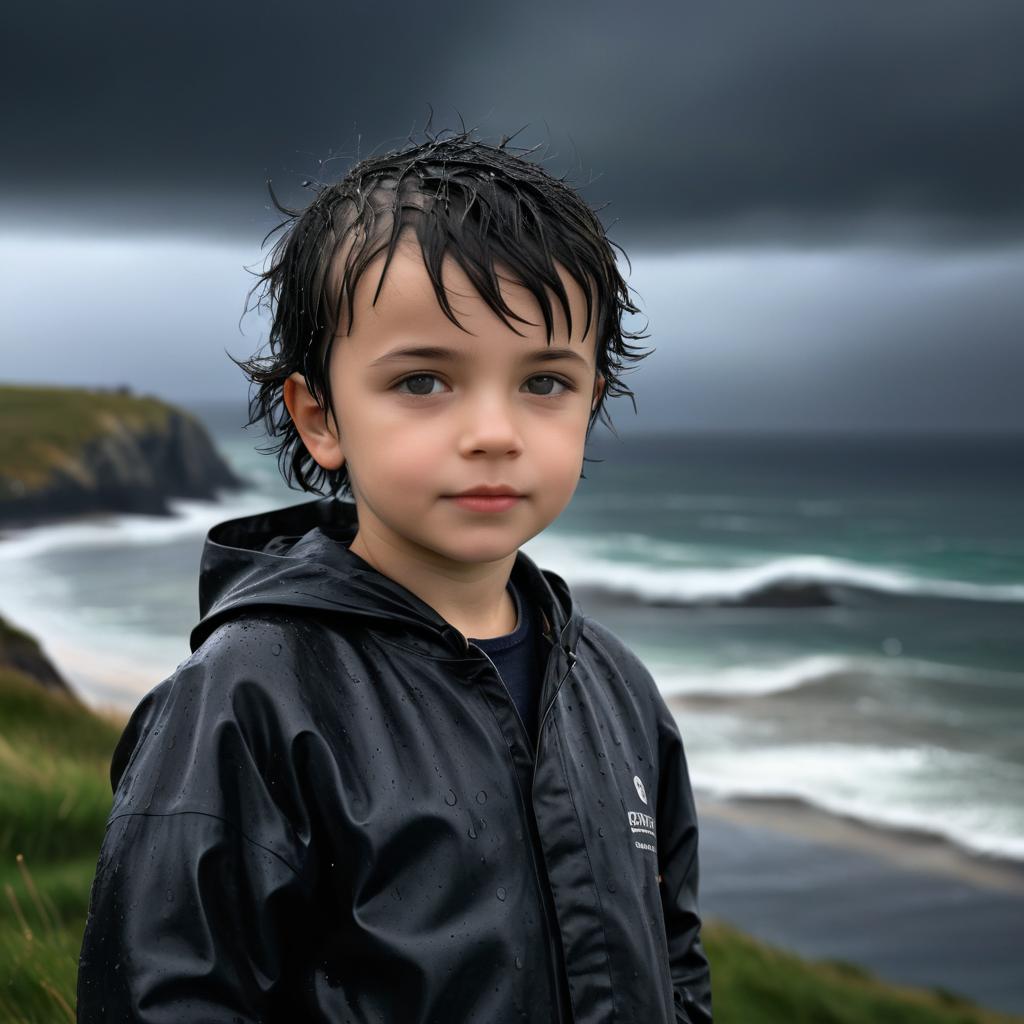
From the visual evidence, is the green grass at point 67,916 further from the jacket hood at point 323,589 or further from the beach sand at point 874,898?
the beach sand at point 874,898

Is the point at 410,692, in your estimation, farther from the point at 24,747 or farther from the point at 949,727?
the point at 949,727

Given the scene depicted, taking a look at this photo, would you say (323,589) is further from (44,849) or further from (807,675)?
(807,675)

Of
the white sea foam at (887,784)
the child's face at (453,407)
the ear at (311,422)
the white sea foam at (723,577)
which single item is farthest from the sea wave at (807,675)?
the child's face at (453,407)

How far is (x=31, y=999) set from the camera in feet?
9.41

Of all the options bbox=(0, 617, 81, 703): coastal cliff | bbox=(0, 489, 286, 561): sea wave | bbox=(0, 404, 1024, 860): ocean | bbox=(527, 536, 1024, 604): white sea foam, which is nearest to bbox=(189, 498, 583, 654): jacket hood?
bbox=(0, 404, 1024, 860): ocean

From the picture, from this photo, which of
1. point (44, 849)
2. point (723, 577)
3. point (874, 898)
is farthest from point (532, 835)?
point (723, 577)

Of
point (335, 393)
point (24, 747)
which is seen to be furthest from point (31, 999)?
point (24, 747)

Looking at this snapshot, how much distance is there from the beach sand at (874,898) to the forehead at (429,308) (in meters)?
8.36

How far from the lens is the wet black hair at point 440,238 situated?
170 centimetres

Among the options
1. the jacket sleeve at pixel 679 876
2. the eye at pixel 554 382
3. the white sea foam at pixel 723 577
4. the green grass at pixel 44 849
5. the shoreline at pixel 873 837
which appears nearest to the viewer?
the eye at pixel 554 382

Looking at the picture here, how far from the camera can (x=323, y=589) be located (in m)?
1.73

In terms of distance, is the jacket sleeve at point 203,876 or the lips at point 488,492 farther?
the lips at point 488,492

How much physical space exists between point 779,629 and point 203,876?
26805 millimetres

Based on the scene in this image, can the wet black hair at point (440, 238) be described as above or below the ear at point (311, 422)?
above
